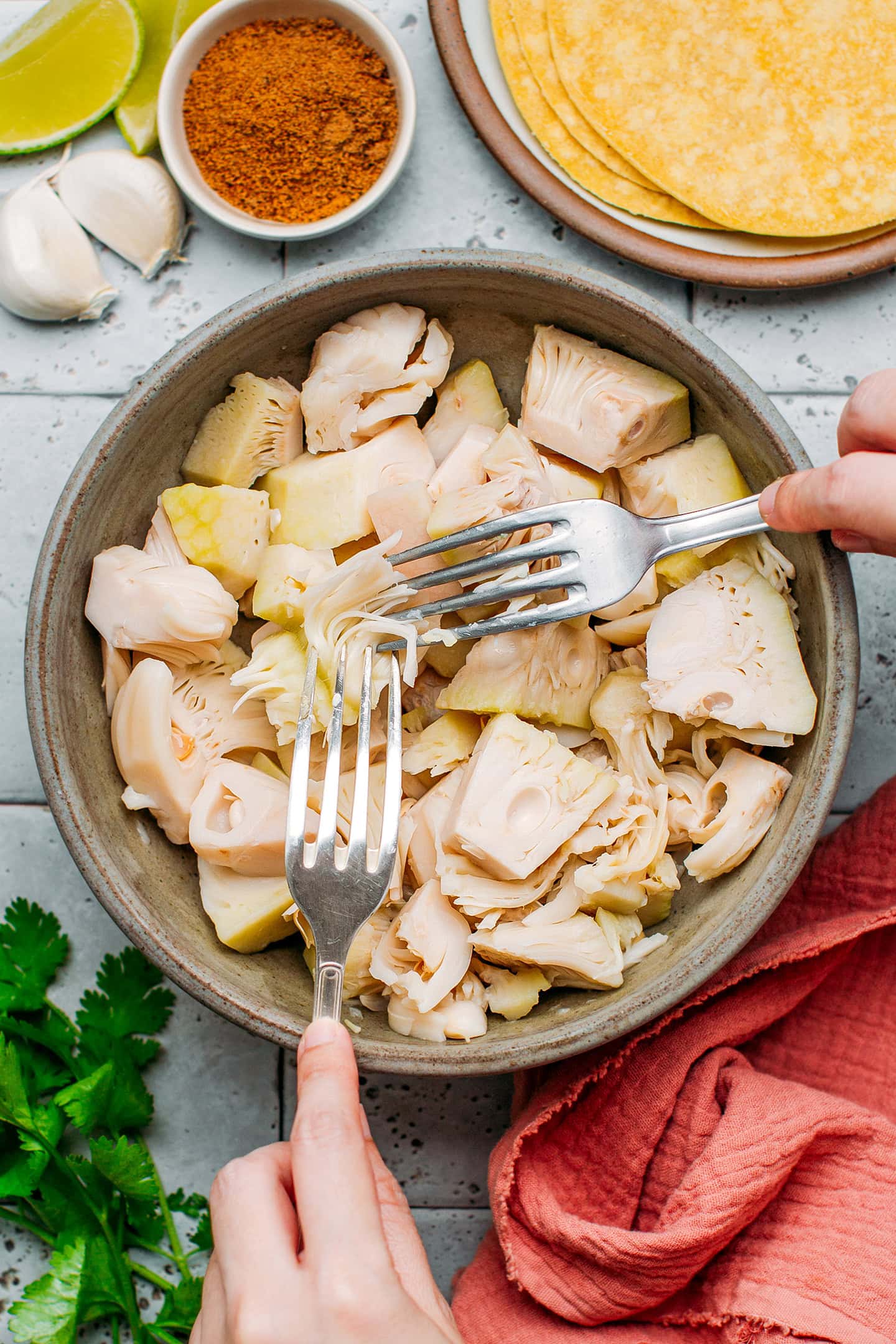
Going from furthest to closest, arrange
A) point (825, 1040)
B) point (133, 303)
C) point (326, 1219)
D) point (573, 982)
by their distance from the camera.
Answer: point (133, 303) < point (825, 1040) < point (573, 982) < point (326, 1219)

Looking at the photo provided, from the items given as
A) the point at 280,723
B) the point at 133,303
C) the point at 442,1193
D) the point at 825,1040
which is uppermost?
the point at 133,303

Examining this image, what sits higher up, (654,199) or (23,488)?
(654,199)

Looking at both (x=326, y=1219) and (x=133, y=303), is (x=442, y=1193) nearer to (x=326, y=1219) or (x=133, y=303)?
(x=326, y=1219)

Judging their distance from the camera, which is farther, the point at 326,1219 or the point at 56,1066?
the point at 56,1066

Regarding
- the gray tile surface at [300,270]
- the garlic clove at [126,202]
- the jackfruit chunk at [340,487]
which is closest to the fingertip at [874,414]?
the gray tile surface at [300,270]

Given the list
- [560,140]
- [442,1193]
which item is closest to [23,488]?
[560,140]

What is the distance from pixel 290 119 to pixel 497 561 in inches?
34.4

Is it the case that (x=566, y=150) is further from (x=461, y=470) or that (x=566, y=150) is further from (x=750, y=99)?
(x=461, y=470)

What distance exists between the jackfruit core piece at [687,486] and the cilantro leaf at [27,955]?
114cm

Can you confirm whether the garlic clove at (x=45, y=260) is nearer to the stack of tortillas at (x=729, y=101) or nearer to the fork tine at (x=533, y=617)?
the stack of tortillas at (x=729, y=101)

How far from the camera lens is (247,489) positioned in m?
1.58

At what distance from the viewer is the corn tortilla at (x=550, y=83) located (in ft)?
5.68

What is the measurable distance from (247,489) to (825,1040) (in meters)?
1.23

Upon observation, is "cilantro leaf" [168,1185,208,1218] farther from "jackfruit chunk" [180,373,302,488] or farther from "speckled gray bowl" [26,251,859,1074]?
"jackfruit chunk" [180,373,302,488]
